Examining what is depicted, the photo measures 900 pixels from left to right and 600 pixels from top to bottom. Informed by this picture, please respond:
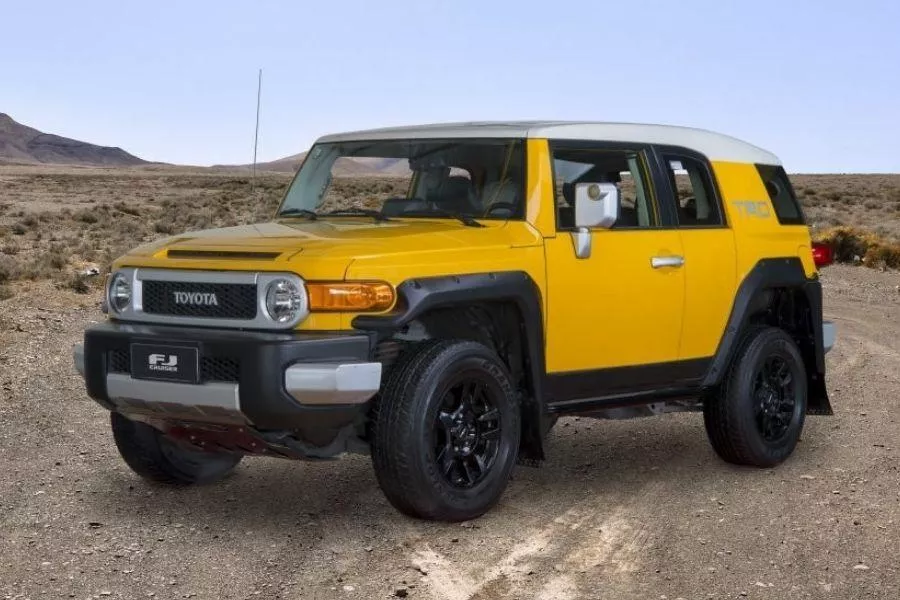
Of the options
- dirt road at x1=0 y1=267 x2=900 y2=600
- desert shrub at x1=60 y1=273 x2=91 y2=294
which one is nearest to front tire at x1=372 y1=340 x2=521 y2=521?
dirt road at x1=0 y1=267 x2=900 y2=600

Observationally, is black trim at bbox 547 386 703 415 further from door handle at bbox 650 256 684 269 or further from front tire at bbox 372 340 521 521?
door handle at bbox 650 256 684 269

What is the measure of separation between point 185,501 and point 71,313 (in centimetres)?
986

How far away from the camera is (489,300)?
6230 millimetres

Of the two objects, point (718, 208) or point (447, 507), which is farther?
point (718, 208)

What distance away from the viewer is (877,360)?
12445mm

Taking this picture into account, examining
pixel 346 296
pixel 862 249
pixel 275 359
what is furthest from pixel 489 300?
pixel 862 249

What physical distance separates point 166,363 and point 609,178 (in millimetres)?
2712

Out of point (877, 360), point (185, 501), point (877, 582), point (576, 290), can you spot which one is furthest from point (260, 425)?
point (877, 360)

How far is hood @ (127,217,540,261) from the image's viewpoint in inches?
Answer: 230

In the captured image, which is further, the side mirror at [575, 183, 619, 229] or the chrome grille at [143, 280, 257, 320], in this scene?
the side mirror at [575, 183, 619, 229]

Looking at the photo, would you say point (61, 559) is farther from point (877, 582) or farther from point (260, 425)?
point (877, 582)

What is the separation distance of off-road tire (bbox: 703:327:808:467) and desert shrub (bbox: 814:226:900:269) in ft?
59.8

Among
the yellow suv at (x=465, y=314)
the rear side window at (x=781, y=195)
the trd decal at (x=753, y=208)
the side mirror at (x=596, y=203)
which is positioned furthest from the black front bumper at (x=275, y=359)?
the rear side window at (x=781, y=195)

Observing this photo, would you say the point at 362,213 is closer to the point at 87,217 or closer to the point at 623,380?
the point at 623,380
